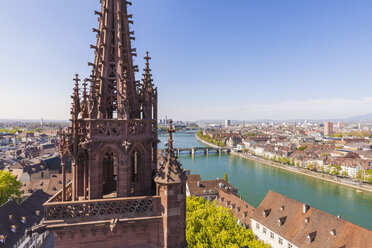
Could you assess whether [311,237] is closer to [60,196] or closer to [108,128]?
[60,196]

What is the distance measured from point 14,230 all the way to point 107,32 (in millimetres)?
28702

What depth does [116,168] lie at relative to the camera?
8.71 meters

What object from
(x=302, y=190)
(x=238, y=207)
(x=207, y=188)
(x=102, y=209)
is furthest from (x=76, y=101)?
(x=302, y=190)

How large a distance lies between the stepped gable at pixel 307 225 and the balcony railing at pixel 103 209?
73.2 feet

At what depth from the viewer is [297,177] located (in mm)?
76500

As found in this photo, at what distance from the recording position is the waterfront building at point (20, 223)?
25.2 metres

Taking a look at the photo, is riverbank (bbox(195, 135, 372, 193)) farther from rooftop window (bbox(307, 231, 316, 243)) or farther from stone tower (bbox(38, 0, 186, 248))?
stone tower (bbox(38, 0, 186, 248))

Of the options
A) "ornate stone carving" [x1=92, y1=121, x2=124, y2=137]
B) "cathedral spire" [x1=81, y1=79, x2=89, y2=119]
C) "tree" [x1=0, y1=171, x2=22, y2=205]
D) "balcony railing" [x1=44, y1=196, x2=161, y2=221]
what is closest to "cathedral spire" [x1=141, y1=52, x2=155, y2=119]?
"ornate stone carving" [x1=92, y1=121, x2=124, y2=137]

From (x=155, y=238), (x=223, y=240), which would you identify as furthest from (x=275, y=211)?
(x=155, y=238)

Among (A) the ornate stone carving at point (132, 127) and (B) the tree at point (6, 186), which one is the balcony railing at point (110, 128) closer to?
(A) the ornate stone carving at point (132, 127)

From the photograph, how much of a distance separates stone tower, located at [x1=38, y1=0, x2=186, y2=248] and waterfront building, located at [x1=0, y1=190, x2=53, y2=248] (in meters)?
21.7

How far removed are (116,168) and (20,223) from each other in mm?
28432

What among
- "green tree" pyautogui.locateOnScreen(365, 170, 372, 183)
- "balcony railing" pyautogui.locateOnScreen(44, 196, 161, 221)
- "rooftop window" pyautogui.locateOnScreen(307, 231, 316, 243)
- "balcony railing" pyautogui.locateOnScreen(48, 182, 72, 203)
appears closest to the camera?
"balcony railing" pyautogui.locateOnScreen(44, 196, 161, 221)

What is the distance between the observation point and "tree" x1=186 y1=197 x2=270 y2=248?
1899 centimetres
